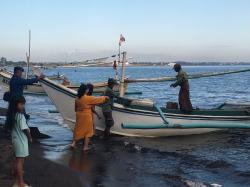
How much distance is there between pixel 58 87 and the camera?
13.3 meters

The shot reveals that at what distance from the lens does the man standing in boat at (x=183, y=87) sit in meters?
13.6

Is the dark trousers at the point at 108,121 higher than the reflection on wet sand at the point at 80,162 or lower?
higher

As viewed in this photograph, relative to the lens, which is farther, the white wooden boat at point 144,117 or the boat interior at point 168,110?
the boat interior at point 168,110

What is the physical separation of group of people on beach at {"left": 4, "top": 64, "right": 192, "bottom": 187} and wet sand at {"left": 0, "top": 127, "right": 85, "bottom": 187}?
387 mm

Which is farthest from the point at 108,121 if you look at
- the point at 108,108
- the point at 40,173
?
the point at 40,173

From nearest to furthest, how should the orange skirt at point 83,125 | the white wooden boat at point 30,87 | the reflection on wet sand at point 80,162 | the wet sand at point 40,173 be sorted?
the wet sand at point 40,173
the reflection on wet sand at point 80,162
the orange skirt at point 83,125
the white wooden boat at point 30,87

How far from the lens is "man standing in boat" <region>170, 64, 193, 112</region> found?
1359 centimetres

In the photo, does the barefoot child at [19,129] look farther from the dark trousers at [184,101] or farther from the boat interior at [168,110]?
the dark trousers at [184,101]

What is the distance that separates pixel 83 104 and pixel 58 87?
2.32 m

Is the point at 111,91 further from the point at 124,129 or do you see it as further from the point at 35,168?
the point at 35,168

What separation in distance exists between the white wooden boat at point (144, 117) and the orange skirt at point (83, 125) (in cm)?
193

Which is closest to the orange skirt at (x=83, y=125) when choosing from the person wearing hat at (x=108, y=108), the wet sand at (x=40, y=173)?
the wet sand at (x=40, y=173)

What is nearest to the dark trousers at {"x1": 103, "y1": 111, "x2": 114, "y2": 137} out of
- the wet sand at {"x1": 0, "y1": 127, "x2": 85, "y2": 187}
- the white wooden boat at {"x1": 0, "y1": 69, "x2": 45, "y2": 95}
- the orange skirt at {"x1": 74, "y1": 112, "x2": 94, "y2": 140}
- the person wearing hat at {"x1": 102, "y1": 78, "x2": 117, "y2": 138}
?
the person wearing hat at {"x1": 102, "y1": 78, "x2": 117, "y2": 138}

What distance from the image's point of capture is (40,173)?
8.42 m
